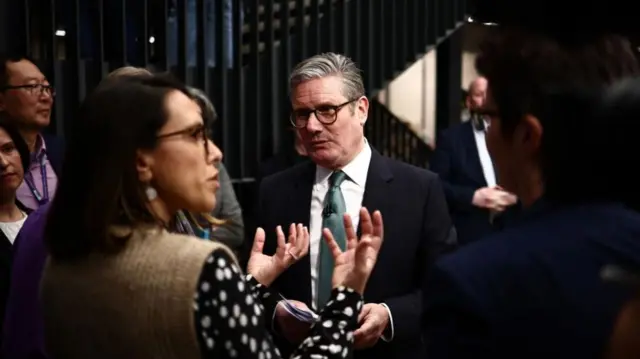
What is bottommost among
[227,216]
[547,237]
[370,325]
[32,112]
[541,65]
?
[227,216]

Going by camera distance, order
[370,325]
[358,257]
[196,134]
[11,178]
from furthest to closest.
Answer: [11,178], [370,325], [358,257], [196,134]

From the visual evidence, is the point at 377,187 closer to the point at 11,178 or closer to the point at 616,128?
the point at 11,178

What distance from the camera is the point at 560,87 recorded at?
1.11 metres

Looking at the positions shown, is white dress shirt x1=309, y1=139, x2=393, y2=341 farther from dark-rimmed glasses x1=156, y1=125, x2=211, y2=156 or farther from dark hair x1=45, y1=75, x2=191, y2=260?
dark hair x1=45, y1=75, x2=191, y2=260

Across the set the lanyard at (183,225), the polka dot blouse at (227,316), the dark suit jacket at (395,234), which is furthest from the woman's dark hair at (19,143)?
the polka dot blouse at (227,316)

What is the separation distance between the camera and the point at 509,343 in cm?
108

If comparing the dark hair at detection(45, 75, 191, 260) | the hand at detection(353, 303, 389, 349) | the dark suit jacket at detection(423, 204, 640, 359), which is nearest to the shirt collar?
the hand at detection(353, 303, 389, 349)

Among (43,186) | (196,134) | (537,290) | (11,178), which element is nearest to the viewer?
(537,290)

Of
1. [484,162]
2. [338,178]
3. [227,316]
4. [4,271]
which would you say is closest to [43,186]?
[4,271]

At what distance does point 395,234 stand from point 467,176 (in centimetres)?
184

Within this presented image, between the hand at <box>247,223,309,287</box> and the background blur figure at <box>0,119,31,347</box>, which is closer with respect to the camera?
the hand at <box>247,223,309,287</box>

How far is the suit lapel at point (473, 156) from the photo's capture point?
4023 mm

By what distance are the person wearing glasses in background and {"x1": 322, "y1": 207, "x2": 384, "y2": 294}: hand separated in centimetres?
154

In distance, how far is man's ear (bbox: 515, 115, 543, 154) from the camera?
3.74 feet
